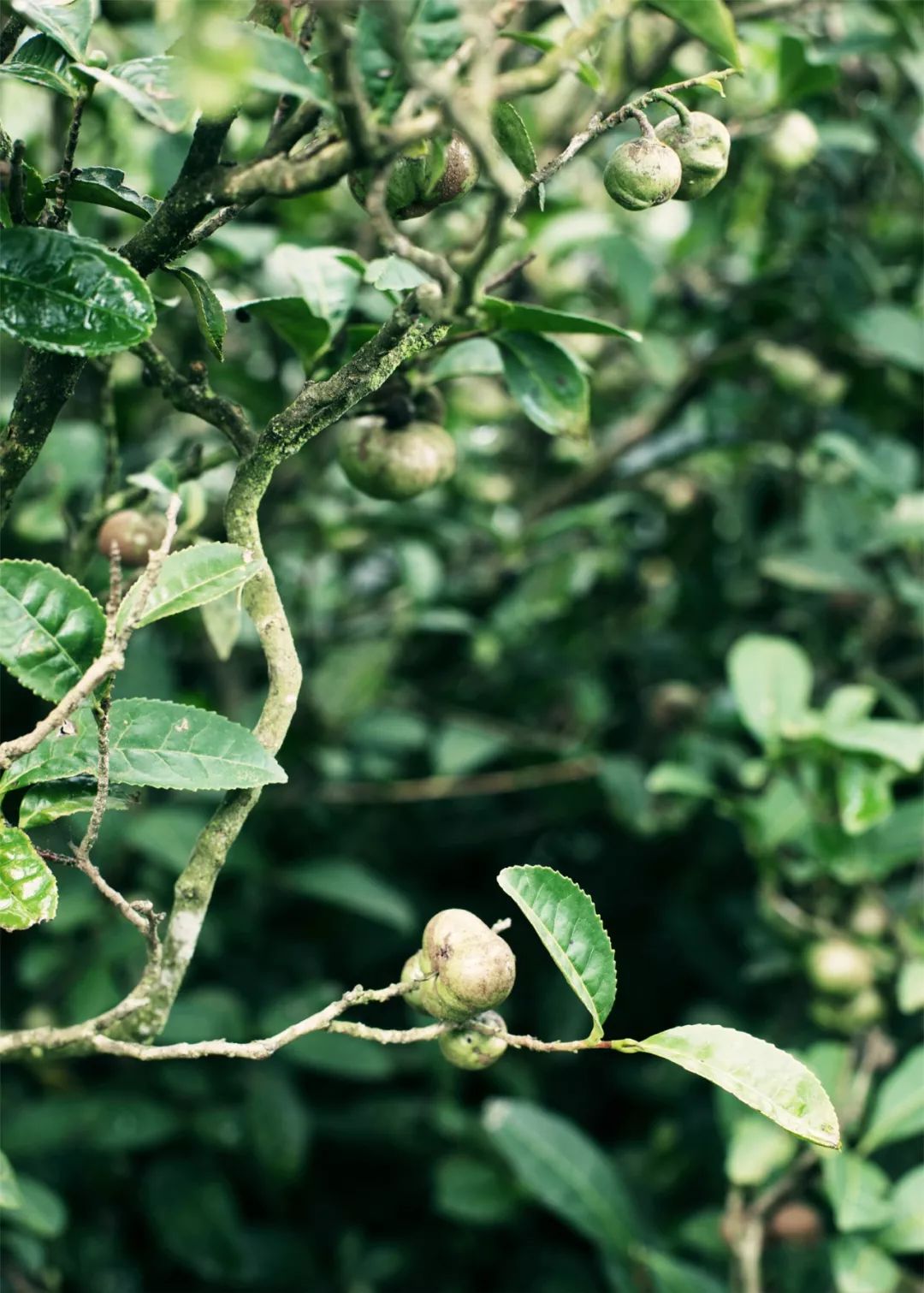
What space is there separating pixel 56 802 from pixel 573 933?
299mm

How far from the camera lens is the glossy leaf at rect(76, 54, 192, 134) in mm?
589

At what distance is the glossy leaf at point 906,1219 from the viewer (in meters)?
1.25

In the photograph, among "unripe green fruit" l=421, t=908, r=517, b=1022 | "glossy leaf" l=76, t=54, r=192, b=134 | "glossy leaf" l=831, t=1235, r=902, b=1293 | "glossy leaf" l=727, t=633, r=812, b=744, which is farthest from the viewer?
"glossy leaf" l=727, t=633, r=812, b=744

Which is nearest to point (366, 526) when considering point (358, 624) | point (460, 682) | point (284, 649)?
point (358, 624)

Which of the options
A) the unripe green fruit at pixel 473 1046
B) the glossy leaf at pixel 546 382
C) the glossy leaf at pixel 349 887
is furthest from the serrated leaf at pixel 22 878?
the glossy leaf at pixel 349 887

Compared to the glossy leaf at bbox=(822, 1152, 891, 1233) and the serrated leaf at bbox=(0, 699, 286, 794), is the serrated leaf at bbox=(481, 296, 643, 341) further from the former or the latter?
the glossy leaf at bbox=(822, 1152, 891, 1233)

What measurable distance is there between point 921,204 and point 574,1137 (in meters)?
1.52

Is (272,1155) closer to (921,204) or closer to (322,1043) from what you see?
(322,1043)

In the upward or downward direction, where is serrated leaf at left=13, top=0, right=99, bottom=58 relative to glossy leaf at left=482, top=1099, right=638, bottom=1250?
upward

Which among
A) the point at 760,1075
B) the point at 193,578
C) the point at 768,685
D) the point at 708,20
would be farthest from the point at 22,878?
the point at 768,685

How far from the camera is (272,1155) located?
5.28 feet

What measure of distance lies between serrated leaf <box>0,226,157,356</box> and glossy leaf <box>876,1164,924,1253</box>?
1.10 m

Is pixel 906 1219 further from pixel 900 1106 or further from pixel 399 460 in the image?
pixel 399 460

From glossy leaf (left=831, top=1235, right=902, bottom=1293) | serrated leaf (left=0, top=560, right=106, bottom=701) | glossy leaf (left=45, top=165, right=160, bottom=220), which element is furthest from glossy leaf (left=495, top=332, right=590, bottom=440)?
glossy leaf (left=831, top=1235, right=902, bottom=1293)
